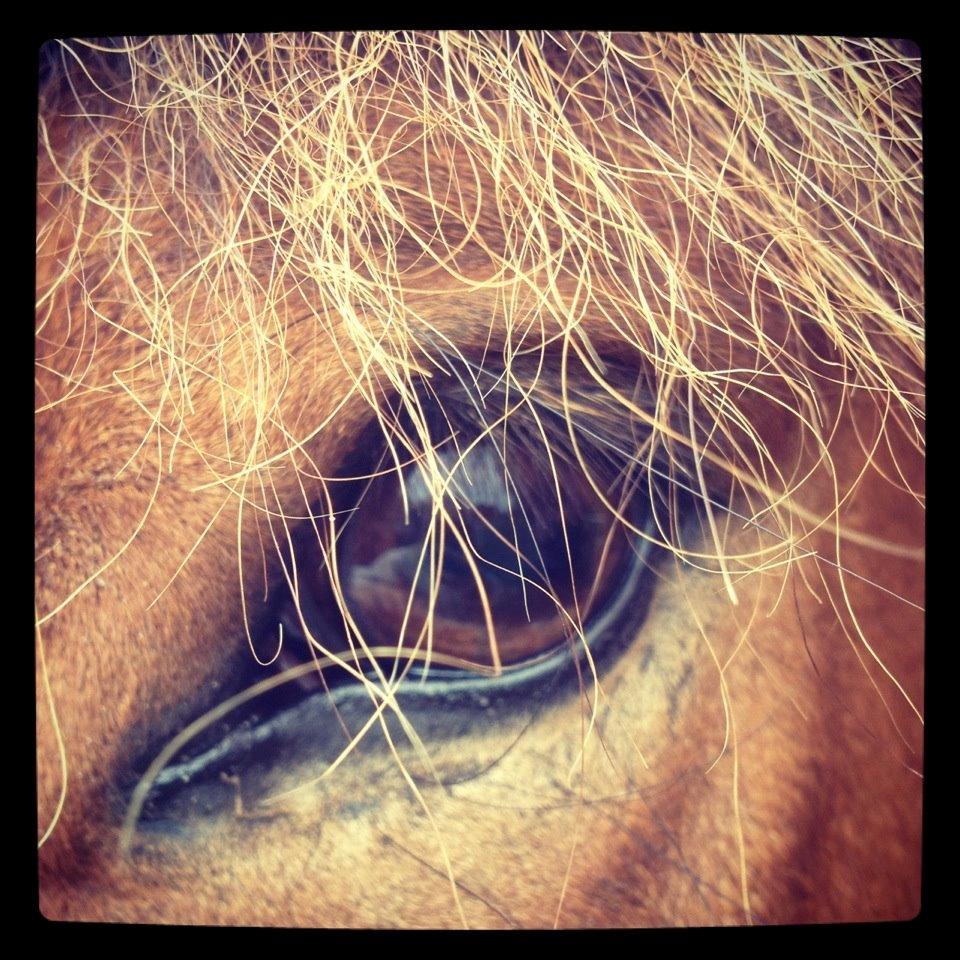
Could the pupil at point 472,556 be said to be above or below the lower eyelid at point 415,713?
above

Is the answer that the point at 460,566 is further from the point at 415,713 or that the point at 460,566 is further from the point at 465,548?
the point at 415,713

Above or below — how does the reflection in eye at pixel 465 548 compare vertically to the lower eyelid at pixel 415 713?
above

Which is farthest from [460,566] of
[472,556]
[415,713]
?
[415,713]

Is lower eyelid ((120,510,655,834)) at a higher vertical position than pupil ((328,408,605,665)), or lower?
lower

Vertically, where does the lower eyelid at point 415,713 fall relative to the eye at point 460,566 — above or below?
below

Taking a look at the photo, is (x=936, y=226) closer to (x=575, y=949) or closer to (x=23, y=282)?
(x=575, y=949)
